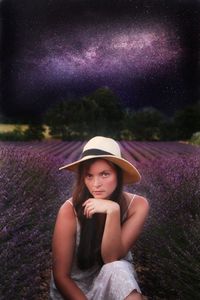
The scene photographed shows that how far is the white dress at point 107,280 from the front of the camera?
2645mm

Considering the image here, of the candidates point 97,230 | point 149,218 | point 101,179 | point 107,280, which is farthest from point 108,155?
point 107,280

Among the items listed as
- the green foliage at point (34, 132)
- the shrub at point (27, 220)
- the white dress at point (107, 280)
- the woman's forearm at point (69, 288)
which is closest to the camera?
the white dress at point (107, 280)

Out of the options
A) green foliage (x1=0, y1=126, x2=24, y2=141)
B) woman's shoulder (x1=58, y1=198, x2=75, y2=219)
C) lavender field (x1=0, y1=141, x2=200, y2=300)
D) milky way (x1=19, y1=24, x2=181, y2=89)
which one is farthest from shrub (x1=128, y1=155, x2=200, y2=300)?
green foliage (x1=0, y1=126, x2=24, y2=141)

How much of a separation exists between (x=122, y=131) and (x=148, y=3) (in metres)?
0.67

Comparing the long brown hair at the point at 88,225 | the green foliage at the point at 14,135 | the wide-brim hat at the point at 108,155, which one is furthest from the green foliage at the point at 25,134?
the long brown hair at the point at 88,225

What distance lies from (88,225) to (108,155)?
0.33m

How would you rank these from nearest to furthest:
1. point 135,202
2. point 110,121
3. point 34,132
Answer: point 135,202, point 110,121, point 34,132

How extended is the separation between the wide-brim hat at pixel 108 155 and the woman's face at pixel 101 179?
0.04m

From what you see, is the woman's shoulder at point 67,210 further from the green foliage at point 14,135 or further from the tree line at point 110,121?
the green foliage at point 14,135

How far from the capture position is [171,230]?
9.94 ft

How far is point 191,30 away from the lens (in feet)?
10.0

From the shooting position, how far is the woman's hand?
2.70 m

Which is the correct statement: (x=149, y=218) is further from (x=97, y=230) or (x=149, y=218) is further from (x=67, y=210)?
(x=67, y=210)

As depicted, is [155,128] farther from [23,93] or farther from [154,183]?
[23,93]
